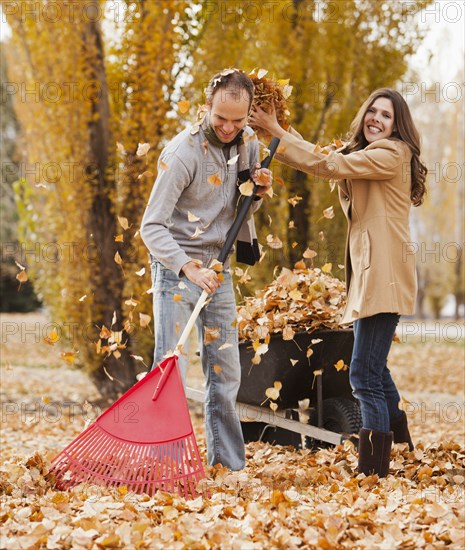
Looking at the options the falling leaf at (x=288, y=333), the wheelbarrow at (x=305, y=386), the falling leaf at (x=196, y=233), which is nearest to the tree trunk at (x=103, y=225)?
the wheelbarrow at (x=305, y=386)

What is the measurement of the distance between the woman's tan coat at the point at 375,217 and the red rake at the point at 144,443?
754 millimetres

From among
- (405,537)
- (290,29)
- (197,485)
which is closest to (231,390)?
(197,485)

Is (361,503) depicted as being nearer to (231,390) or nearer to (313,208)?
(231,390)

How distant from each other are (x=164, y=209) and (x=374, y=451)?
4.87 feet

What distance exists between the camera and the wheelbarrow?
399 centimetres

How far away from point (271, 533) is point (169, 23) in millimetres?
5632

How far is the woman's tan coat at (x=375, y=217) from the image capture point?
334cm

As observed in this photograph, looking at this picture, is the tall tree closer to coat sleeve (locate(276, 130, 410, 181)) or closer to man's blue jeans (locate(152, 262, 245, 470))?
man's blue jeans (locate(152, 262, 245, 470))

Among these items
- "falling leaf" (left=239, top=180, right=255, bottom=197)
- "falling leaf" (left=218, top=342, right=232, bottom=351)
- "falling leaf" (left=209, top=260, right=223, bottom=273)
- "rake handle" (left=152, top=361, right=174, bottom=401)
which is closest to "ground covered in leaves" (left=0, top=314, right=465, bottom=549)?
"rake handle" (left=152, top=361, right=174, bottom=401)

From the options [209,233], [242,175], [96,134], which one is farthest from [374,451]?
[96,134]

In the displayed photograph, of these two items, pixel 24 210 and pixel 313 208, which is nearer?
pixel 24 210

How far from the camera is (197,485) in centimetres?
310

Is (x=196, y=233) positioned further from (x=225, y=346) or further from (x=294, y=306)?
(x=294, y=306)

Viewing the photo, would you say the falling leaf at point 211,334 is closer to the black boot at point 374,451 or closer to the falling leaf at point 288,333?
the falling leaf at point 288,333
